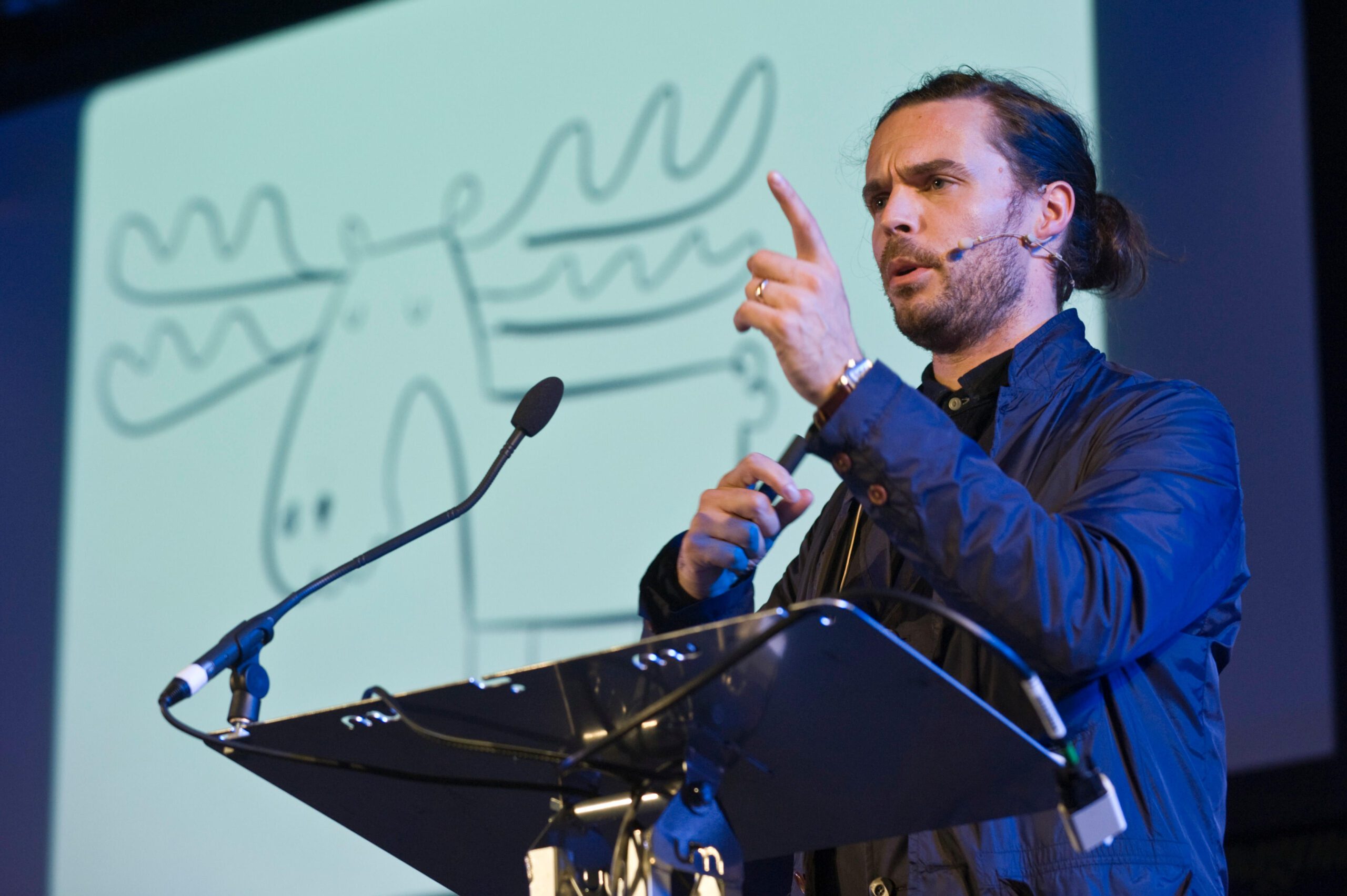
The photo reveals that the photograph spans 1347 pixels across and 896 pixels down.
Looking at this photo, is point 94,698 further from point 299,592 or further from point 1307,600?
point 1307,600

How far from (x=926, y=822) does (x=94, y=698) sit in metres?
2.67

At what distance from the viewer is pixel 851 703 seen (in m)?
0.91

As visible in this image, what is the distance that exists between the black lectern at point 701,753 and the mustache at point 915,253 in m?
0.80

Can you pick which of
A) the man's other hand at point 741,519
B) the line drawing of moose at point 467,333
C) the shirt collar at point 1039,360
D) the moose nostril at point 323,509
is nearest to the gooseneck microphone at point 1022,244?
the shirt collar at point 1039,360

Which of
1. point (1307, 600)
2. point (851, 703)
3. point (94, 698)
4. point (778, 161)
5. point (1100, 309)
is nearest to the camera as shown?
point (851, 703)

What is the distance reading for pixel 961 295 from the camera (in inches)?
65.2

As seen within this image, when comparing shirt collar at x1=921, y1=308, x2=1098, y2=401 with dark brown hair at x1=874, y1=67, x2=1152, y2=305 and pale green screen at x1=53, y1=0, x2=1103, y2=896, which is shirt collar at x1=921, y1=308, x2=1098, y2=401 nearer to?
dark brown hair at x1=874, y1=67, x2=1152, y2=305

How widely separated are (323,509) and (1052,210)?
69.8 inches

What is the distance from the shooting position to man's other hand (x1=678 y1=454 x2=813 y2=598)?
51.3 inches

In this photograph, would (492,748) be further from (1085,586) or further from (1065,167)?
(1065,167)

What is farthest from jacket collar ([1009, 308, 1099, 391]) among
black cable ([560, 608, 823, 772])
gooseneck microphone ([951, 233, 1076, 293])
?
black cable ([560, 608, 823, 772])

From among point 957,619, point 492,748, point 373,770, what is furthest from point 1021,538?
point 373,770

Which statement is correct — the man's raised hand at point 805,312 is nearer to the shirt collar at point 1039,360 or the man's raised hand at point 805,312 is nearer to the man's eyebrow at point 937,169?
the shirt collar at point 1039,360

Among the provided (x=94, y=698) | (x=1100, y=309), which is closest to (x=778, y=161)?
(x=1100, y=309)
